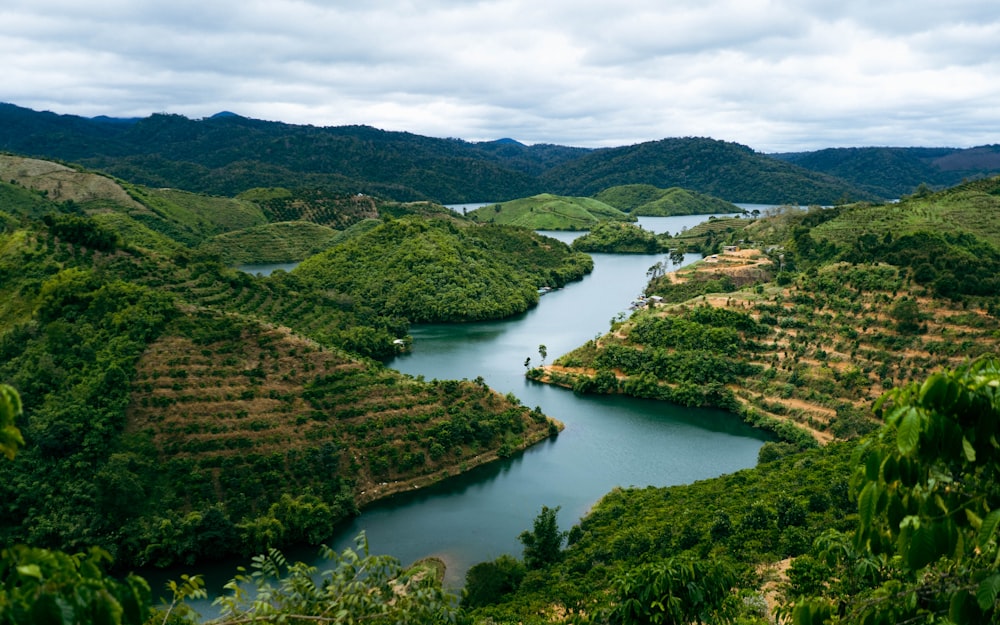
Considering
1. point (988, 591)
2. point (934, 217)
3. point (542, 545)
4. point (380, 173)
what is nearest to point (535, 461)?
point (542, 545)

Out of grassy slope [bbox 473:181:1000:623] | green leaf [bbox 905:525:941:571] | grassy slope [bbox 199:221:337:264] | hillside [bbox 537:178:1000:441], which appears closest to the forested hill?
grassy slope [bbox 199:221:337:264]

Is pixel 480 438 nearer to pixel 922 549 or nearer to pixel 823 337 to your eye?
pixel 823 337

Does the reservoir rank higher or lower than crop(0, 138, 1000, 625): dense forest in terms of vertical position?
lower

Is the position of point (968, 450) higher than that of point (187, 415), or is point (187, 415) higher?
point (968, 450)

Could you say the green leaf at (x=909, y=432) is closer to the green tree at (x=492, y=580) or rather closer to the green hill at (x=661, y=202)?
the green tree at (x=492, y=580)

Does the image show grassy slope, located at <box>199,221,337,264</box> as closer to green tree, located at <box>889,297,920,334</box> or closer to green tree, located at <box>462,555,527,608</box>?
green tree, located at <box>889,297,920,334</box>
